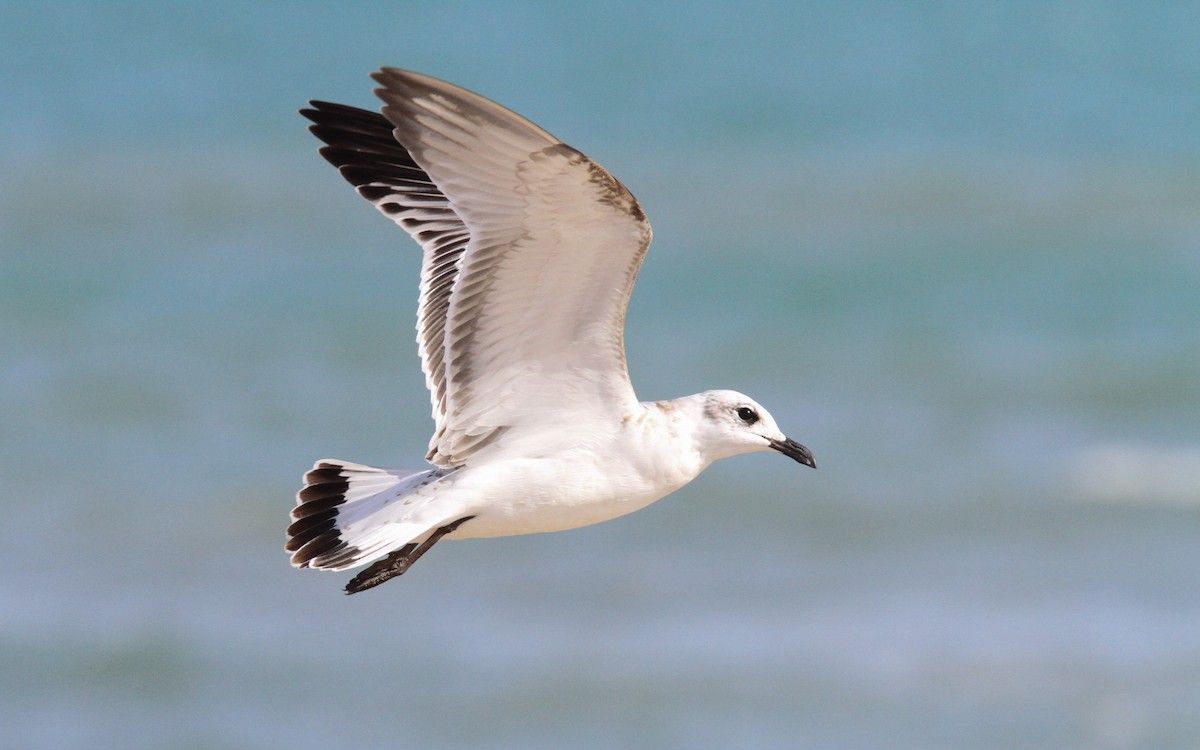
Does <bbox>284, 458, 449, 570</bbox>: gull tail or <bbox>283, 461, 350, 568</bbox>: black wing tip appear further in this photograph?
<bbox>283, 461, 350, 568</bbox>: black wing tip

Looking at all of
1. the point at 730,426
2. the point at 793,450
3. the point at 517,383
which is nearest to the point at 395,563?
the point at 517,383

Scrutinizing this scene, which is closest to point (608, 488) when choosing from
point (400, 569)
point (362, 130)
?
point (400, 569)

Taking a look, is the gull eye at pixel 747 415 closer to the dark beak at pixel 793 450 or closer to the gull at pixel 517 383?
the gull at pixel 517 383

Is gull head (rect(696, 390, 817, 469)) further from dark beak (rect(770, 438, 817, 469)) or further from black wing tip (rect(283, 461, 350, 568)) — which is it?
black wing tip (rect(283, 461, 350, 568))

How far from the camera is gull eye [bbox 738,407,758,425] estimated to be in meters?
6.89

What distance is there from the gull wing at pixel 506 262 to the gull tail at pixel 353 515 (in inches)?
10.3

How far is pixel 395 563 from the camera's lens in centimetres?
650

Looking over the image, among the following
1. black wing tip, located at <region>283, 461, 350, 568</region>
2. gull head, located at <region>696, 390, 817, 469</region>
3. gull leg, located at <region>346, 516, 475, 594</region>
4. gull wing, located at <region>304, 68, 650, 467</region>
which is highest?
gull wing, located at <region>304, 68, 650, 467</region>

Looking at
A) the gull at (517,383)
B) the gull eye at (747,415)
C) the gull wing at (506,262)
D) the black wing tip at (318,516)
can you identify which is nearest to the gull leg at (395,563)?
the gull at (517,383)

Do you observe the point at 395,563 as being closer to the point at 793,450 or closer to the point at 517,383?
the point at 517,383

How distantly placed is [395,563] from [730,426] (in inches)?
55.2

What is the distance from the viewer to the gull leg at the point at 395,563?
6434mm

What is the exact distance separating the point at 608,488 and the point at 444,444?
726 millimetres

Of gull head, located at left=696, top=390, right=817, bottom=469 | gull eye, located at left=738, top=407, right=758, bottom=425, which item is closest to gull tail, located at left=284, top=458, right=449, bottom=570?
gull head, located at left=696, top=390, right=817, bottom=469
